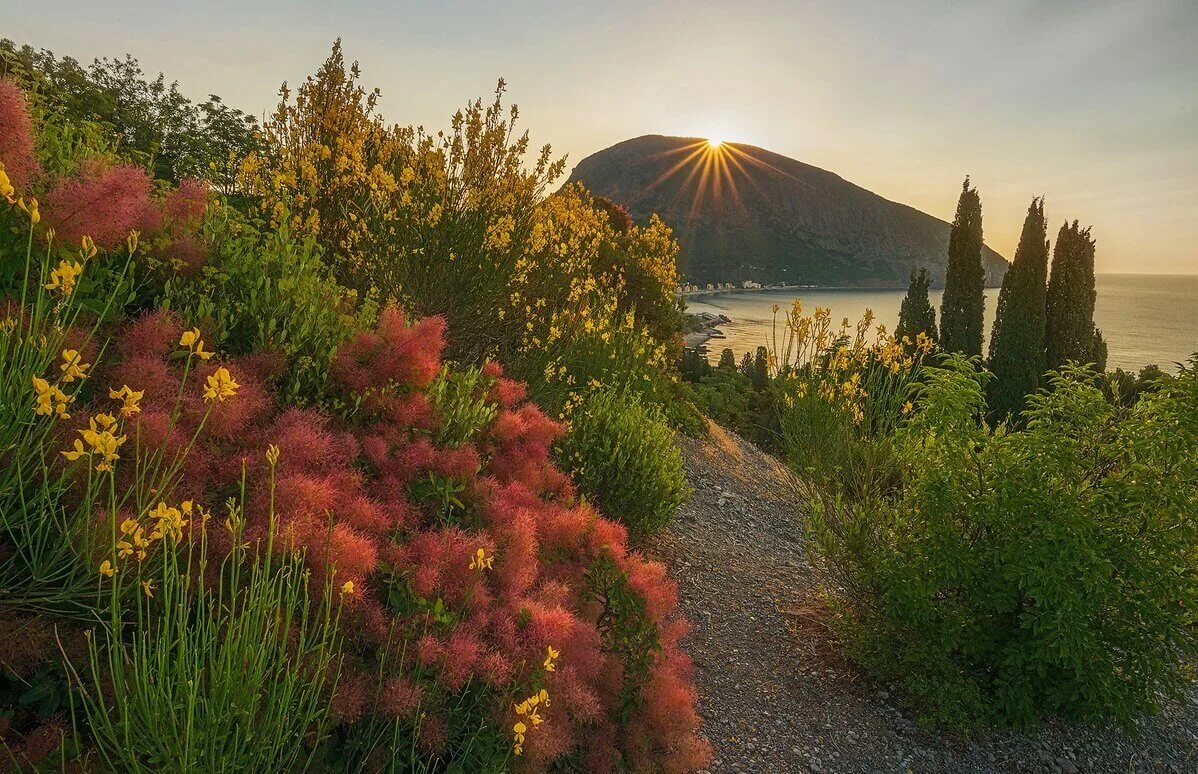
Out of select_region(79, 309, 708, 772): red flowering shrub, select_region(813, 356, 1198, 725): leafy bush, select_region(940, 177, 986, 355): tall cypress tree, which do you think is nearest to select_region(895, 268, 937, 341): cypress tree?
select_region(940, 177, 986, 355): tall cypress tree

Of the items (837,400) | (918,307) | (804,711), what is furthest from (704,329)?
(804,711)

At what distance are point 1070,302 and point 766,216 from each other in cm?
12501

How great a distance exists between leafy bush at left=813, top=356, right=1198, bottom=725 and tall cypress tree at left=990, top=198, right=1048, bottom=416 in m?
19.0

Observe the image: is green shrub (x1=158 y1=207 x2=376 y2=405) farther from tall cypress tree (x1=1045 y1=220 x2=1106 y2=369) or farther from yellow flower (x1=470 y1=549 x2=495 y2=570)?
tall cypress tree (x1=1045 y1=220 x2=1106 y2=369)

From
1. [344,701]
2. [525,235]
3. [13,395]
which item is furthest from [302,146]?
[344,701]

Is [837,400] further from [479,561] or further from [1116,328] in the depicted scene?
[1116,328]

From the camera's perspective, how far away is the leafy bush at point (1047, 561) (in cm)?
329

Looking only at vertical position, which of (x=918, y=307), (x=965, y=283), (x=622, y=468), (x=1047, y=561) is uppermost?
(x=965, y=283)

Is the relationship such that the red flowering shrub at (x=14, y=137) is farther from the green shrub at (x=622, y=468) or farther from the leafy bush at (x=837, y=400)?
the leafy bush at (x=837, y=400)

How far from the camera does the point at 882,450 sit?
5500 millimetres

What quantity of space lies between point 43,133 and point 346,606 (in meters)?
2.73

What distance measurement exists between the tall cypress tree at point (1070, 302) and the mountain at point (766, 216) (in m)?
85.3

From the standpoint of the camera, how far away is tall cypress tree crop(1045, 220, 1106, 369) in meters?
21.1

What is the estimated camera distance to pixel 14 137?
225 centimetres
